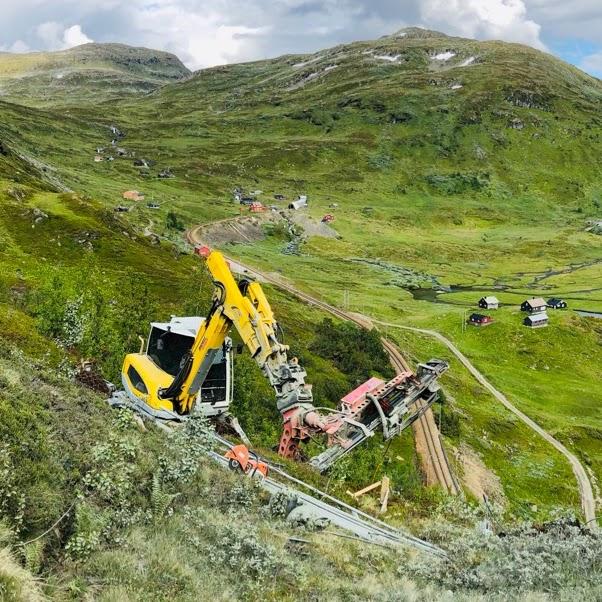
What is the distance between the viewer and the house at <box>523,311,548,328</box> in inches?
4026

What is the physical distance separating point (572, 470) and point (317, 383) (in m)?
28.8

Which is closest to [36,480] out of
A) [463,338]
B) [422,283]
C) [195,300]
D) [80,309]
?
[80,309]

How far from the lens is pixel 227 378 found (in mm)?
25656

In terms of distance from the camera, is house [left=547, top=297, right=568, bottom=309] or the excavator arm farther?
house [left=547, top=297, right=568, bottom=309]

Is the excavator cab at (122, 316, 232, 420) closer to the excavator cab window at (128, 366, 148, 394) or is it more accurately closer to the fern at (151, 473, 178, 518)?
the excavator cab window at (128, 366, 148, 394)

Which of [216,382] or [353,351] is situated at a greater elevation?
[216,382]

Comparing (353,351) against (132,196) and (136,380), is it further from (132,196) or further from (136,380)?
(132,196)

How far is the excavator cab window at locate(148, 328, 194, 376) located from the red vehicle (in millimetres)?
7951

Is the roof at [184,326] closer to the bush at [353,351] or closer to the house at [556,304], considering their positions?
the bush at [353,351]

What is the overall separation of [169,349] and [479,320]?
293ft

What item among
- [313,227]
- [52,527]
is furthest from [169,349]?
[313,227]

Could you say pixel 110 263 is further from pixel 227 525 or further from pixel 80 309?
pixel 227 525

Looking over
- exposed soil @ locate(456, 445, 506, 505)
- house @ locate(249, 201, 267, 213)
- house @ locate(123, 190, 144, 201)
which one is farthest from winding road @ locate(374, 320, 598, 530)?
house @ locate(123, 190, 144, 201)

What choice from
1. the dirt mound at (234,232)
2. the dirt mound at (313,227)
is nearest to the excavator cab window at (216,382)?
the dirt mound at (234,232)
